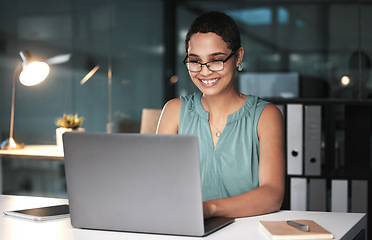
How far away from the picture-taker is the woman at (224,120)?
1730mm

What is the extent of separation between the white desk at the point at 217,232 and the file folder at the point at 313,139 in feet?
4.90

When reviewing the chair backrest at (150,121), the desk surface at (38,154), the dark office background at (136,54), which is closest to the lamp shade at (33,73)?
the desk surface at (38,154)

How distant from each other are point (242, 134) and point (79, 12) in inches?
132

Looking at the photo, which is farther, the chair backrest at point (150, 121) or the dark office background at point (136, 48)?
the dark office background at point (136, 48)

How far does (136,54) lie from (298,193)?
2.67m

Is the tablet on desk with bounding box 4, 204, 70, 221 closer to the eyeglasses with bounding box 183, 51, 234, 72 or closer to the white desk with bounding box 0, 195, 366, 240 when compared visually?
the white desk with bounding box 0, 195, 366, 240

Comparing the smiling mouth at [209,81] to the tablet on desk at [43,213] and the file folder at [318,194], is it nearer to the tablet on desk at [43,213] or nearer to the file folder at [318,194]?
the tablet on desk at [43,213]

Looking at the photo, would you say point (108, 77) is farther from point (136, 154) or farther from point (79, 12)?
point (136, 154)

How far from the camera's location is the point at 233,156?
179cm

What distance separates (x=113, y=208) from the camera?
1.22m

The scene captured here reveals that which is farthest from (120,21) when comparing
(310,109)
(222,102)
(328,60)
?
(222,102)

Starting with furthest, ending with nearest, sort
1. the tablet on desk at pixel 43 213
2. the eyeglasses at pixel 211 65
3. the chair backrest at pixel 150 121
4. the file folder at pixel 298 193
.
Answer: the chair backrest at pixel 150 121 → the file folder at pixel 298 193 → the eyeglasses at pixel 211 65 → the tablet on desk at pixel 43 213

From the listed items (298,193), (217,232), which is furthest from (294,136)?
(217,232)

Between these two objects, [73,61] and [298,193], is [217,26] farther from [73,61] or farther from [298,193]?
[73,61]
